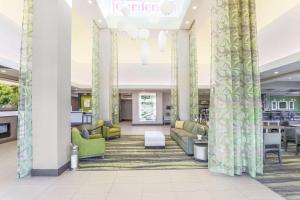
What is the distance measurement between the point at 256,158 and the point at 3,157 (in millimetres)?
6513

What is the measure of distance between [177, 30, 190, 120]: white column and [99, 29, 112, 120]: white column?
338 centimetres

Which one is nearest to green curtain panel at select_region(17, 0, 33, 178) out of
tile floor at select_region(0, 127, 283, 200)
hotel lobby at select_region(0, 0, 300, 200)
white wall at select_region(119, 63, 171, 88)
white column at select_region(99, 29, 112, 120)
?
hotel lobby at select_region(0, 0, 300, 200)

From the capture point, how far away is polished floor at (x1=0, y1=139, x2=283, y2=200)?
345cm

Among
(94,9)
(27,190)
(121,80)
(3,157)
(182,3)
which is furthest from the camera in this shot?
(121,80)

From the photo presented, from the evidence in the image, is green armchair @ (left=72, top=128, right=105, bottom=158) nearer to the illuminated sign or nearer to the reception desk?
the reception desk

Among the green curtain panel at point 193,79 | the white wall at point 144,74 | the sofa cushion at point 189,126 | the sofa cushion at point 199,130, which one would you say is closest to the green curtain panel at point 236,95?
the sofa cushion at point 199,130

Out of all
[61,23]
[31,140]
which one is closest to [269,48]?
[61,23]

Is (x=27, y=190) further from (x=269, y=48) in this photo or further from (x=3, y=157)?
(x=269, y=48)

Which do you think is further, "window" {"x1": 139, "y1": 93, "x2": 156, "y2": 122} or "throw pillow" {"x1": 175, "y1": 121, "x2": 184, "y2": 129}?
"window" {"x1": 139, "y1": 93, "x2": 156, "y2": 122}

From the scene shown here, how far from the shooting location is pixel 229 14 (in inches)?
179

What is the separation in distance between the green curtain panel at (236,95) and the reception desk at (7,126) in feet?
26.5

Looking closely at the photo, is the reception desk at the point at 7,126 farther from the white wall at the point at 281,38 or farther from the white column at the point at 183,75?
the white wall at the point at 281,38

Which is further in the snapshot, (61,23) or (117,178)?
(61,23)

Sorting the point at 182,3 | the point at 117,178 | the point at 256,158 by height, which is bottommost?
the point at 117,178
